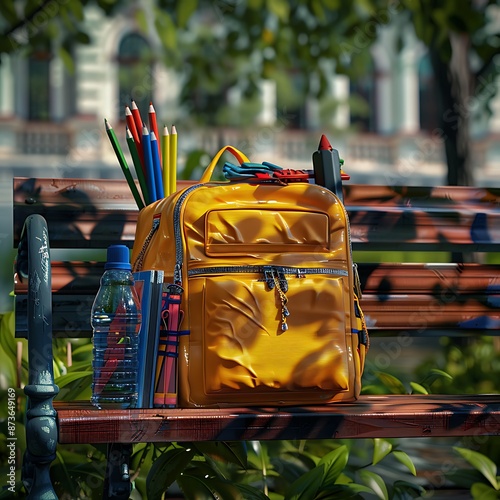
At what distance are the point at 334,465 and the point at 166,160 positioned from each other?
813 mm

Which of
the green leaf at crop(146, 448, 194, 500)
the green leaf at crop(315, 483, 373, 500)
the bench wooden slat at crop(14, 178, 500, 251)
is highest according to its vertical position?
the bench wooden slat at crop(14, 178, 500, 251)

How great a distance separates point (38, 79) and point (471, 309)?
1783 cm

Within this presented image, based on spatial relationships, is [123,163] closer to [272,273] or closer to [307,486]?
[272,273]

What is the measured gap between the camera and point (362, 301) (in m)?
2.39

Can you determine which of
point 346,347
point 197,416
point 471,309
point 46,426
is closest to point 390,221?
point 471,309

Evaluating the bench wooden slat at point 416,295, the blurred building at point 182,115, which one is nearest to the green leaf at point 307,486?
the bench wooden slat at point 416,295

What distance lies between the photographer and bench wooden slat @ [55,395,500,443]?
5.48 ft

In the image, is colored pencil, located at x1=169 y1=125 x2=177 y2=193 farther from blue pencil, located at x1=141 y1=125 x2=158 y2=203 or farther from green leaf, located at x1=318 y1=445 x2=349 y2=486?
green leaf, located at x1=318 y1=445 x2=349 y2=486

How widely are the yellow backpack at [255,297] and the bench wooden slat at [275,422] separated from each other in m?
0.06

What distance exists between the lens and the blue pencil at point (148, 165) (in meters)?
2.14

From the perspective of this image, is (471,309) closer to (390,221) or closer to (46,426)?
(390,221)

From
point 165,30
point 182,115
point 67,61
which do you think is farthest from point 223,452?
point 182,115

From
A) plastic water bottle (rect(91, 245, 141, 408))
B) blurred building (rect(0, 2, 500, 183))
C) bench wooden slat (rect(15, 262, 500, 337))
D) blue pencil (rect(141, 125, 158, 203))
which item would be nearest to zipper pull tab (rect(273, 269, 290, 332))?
plastic water bottle (rect(91, 245, 141, 408))

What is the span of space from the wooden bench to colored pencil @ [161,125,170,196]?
0.23 m
